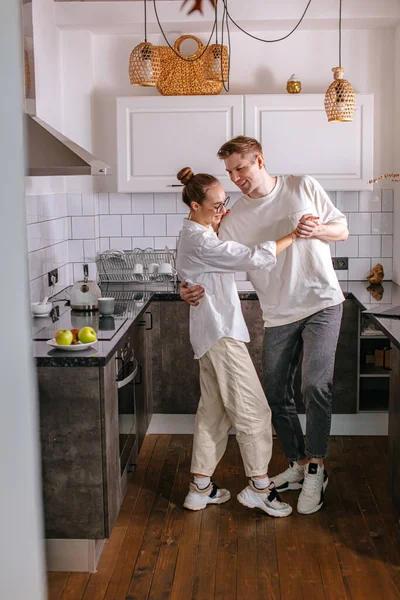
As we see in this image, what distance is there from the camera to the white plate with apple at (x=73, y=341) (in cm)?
293

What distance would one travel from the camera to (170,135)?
4.62 meters

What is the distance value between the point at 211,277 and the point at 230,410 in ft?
1.99

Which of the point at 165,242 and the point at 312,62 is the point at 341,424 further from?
the point at 312,62

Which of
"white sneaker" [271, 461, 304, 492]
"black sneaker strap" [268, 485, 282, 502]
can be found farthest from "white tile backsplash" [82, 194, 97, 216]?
"black sneaker strap" [268, 485, 282, 502]

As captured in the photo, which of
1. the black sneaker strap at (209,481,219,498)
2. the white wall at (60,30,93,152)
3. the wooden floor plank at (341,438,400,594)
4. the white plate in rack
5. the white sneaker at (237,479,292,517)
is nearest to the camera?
the white plate in rack

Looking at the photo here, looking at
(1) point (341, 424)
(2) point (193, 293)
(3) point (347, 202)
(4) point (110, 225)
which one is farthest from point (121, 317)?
(3) point (347, 202)

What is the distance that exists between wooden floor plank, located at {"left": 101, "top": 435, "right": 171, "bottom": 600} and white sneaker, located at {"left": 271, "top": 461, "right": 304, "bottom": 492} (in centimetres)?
61

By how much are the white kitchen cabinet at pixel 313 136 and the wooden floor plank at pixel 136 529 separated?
1824mm

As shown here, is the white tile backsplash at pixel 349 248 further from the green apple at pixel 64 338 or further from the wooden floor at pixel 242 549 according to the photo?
the green apple at pixel 64 338

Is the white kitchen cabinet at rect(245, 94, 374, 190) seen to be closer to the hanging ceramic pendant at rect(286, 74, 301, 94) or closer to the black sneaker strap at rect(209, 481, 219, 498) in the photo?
the hanging ceramic pendant at rect(286, 74, 301, 94)

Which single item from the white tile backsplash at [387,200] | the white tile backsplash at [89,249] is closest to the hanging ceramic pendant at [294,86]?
the white tile backsplash at [387,200]

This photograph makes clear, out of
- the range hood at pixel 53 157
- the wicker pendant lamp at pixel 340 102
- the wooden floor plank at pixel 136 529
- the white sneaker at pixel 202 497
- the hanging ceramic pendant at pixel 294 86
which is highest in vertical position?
the hanging ceramic pendant at pixel 294 86

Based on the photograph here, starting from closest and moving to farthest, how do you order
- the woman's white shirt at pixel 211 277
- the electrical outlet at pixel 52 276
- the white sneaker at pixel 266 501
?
1. the woman's white shirt at pixel 211 277
2. the white sneaker at pixel 266 501
3. the electrical outlet at pixel 52 276

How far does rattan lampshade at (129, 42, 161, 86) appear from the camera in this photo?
13.6ft
